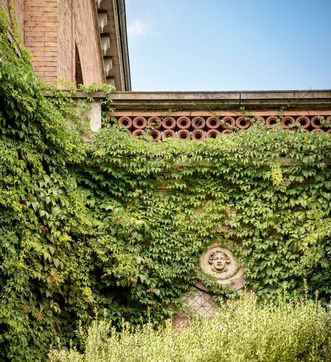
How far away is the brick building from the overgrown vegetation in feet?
5.61

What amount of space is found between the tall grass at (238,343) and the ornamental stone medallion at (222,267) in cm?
158

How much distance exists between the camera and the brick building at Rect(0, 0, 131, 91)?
31.6ft

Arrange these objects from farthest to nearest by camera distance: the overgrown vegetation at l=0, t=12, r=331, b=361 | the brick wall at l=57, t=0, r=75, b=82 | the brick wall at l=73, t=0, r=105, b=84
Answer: the brick wall at l=73, t=0, r=105, b=84, the brick wall at l=57, t=0, r=75, b=82, the overgrown vegetation at l=0, t=12, r=331, b=361

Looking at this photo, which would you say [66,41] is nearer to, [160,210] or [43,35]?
[43,35]

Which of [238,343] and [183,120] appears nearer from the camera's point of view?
[238,343]

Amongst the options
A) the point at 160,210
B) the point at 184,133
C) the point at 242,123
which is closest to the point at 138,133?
the point at 184,133

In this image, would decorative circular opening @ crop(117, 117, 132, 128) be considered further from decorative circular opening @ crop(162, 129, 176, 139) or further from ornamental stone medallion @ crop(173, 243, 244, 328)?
ornamental stone medallion @ crop(173, 243, 244, 328)

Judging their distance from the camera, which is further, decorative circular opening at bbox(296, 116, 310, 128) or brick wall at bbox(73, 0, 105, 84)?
brick wall at bbox(73, 0, 105, 84)

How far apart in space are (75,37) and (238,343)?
8193 mm

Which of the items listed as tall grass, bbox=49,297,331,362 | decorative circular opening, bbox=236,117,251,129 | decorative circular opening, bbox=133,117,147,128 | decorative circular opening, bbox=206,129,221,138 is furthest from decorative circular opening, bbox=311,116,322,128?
tall grass, bbox=49,297,331,362

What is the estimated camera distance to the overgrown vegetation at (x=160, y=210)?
23.6 feet

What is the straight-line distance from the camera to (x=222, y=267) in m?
7.96

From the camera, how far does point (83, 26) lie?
13.2 m

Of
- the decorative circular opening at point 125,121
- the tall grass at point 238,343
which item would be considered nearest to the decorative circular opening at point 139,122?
the decorative circular opening at point 125,121
